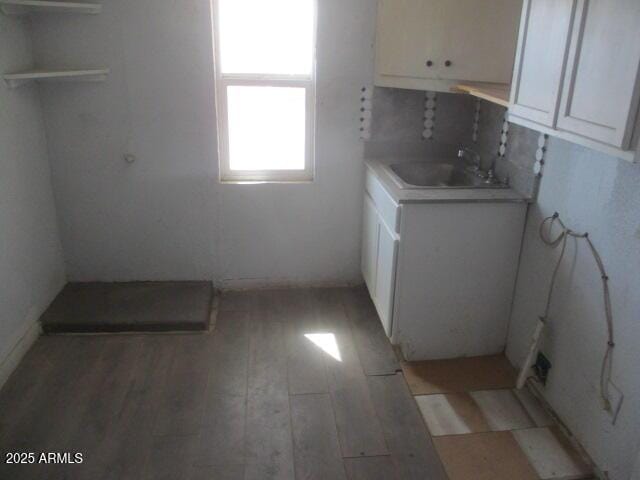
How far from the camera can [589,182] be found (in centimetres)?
202

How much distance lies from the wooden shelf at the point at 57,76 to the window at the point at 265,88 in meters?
Result: 0.65

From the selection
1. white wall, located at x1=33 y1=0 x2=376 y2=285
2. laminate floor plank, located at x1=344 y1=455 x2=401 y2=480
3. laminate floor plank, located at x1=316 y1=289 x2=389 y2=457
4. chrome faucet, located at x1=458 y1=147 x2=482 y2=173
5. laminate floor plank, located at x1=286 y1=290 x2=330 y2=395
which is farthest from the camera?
chrome faucet, located at x1=458 y1=147 x2=482 y2=173

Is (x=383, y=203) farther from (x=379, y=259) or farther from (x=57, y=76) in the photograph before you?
(x=57, y=76)

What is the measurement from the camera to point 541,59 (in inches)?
73.4

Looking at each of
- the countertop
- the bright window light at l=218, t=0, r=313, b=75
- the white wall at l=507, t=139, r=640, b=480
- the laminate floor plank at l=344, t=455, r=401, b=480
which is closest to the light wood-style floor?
the laminate floor plank at l=344, t=455, r=401, b=480

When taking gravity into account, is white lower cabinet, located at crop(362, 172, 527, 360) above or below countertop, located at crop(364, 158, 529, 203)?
below

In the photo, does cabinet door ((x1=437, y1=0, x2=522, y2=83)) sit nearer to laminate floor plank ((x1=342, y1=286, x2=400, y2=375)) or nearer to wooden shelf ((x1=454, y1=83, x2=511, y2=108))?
wooden shelf ((x1=454, y1=83, x2=511, y2=108))

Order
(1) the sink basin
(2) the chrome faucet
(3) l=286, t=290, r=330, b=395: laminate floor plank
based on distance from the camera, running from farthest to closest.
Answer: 1. (1) the sink basin
2. (2) the chrome faucet
3. (3) l=286, t=290, r=330, b=395: laminate floor plank

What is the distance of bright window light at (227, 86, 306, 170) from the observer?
3086mm

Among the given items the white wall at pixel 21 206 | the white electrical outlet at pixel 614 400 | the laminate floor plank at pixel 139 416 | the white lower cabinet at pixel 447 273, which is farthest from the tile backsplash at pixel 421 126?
the white wall at pixel 21 206

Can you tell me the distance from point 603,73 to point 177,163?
2320 mm

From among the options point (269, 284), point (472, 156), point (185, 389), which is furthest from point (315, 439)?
point (472, 156)

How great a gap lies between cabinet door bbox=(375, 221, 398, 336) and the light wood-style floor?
0.72 ft

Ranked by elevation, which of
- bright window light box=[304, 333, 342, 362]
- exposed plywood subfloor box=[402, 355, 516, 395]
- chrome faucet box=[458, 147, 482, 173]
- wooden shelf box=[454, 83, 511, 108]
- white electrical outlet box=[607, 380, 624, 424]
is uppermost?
wooden shelf box=[454, 83, 511, 108]
